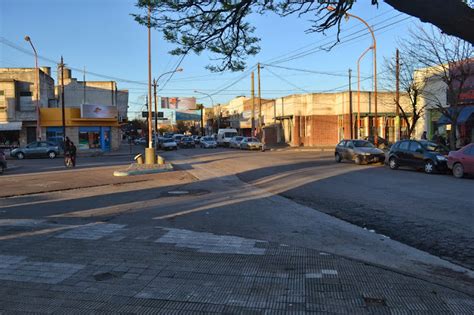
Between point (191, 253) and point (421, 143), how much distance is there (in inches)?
639

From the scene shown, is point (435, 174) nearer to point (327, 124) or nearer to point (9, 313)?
point (9, 313)

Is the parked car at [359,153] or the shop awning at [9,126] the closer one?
the parked car at [359,153]

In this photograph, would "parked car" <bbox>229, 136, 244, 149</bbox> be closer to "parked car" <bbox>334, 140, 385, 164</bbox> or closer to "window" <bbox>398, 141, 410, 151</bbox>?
"parked car" <bbox>334, 140, 385, 164</bbox>

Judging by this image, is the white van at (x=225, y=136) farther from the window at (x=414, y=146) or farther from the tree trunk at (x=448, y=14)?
the tree trunk at (x=448, y=14)

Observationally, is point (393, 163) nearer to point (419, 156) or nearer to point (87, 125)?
point (419, 156)

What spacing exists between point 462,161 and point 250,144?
31765 millimetres

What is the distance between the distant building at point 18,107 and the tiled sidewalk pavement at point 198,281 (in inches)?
1646

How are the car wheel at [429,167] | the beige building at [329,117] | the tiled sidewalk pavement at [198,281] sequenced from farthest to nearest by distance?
the beige building at [329,117] → the car wheel at [429,167] → the tiled sidewalk pavement at [198,281]

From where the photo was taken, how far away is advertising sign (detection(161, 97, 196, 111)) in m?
87.9

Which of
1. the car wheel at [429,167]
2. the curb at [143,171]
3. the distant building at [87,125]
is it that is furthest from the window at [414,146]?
the distant building at [87,125]

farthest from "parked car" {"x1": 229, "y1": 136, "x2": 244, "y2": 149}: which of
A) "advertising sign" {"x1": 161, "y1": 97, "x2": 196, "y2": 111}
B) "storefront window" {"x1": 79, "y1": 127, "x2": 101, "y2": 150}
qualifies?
"advertising sign" {"x1": 161, "y1": 97, "x2": 196, "y2": 111}

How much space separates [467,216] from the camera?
8945 mm

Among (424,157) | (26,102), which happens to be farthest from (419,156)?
(26,102)

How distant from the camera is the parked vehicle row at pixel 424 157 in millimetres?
16442
